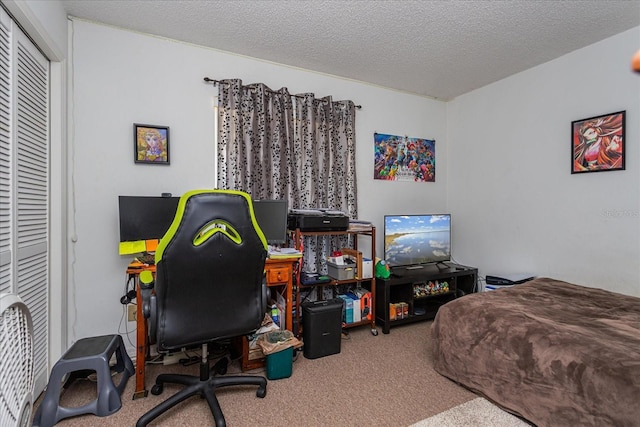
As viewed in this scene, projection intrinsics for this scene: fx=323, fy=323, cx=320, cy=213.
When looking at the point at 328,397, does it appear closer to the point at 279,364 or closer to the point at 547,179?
the point at 279,364

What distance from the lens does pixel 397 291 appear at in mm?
3248

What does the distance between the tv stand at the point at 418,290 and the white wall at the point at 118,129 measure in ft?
6.28

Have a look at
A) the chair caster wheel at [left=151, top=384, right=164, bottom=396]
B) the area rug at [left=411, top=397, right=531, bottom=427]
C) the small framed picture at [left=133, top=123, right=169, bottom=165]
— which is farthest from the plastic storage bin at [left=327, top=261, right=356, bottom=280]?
the small framed picture at [left=133, top=123, right=169, bottom=165]

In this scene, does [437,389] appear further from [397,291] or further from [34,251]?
[34,251]

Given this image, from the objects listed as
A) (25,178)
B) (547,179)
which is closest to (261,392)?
(25,178)

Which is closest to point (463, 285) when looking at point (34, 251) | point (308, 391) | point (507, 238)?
point (507, 238)

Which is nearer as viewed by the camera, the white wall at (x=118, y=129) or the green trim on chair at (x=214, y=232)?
the green trim on chair at (x=214, y=232)

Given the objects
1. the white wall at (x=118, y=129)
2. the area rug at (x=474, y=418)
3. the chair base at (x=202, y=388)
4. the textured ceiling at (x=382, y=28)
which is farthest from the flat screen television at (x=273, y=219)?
the area rug at (x=474, y=418)

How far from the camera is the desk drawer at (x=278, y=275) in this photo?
2.43m

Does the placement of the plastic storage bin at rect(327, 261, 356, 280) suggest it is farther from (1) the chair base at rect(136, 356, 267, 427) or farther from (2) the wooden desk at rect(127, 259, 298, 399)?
(1) the chair base at rect(136, 356, 267, 427)

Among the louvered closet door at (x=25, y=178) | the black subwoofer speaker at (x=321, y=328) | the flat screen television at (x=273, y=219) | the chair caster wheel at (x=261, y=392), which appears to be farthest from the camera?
the flat screen television at (x=273, y=219)

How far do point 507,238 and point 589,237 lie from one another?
2.39 ft

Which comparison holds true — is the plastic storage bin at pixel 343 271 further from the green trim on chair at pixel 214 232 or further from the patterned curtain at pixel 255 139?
the green trim on chair at pixel 214 232

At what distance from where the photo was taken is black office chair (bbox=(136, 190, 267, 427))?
1.56 meters
